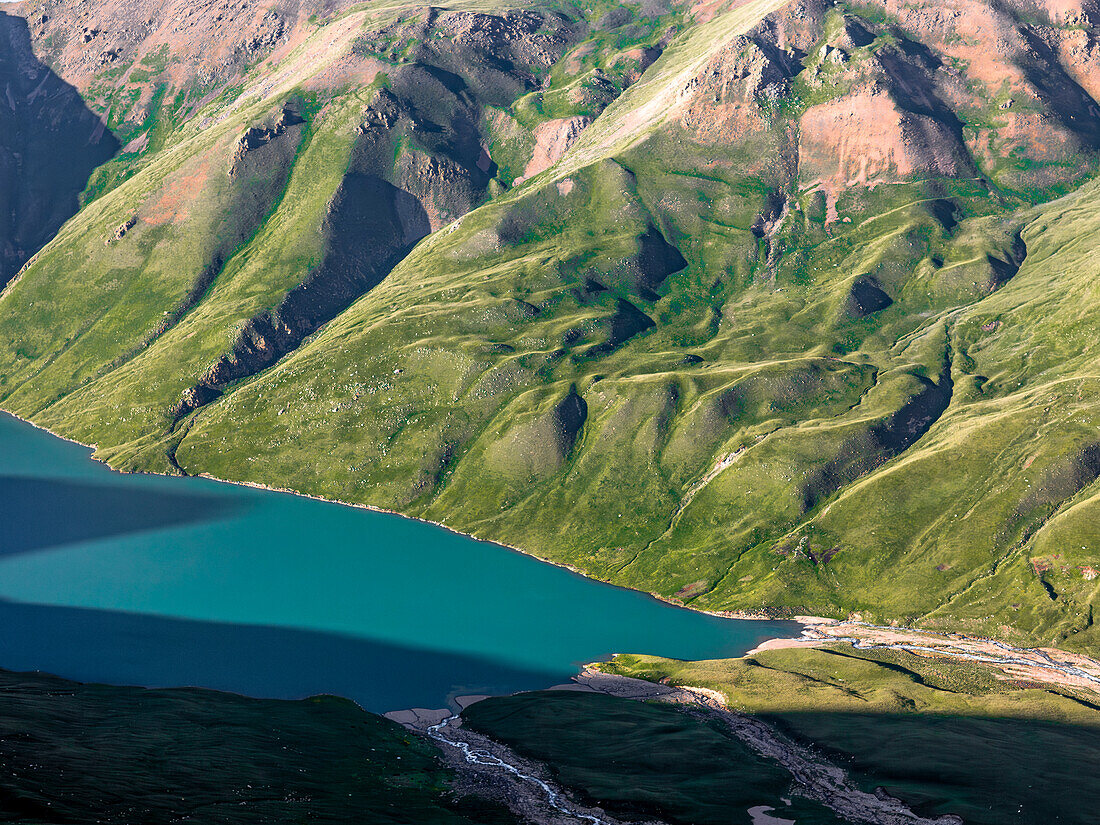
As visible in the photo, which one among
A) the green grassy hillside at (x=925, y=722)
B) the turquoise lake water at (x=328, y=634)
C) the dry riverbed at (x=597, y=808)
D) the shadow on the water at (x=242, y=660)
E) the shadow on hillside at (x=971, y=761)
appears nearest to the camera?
the dry riverbed at (x=597, y=808)

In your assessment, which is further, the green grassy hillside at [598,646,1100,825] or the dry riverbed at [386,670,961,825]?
the green grassy hillside at [598,646,1100,825]

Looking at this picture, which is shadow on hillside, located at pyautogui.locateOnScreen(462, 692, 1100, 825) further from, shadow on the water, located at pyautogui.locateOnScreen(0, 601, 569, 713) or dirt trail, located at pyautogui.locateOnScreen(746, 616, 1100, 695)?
dirt trail, located at pyautogui.locateOnScreen(746, 616, 1100, 695)

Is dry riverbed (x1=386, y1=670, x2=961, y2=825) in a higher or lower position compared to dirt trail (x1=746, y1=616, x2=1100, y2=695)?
higher

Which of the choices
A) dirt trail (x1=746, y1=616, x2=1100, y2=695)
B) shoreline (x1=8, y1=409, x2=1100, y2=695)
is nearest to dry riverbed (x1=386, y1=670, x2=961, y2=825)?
shoreline (x1=8, y1=409, x2=1100, y2=695)

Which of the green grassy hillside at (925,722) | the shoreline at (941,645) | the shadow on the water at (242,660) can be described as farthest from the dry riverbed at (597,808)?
the shoreline at (941,645)

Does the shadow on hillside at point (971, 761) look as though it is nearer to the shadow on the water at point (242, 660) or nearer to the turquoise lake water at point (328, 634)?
the turquoise lake water at point (328, 634)

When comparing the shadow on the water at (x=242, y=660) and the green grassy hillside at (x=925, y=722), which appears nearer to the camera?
the green grassy hillside at (x=925, y=722)

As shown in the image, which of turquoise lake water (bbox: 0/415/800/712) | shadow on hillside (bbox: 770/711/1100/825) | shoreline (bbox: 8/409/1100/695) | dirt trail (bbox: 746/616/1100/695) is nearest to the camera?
shadow on hillside (bbox: 770/711/1100/825)

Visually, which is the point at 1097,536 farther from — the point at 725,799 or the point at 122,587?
the point at 122,587

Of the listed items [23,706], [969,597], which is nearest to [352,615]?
[23,706]
